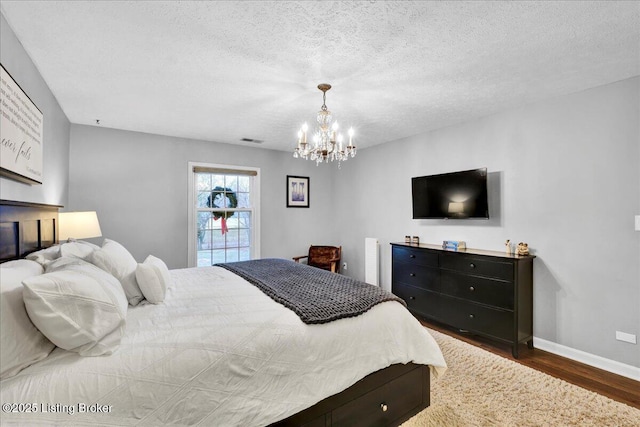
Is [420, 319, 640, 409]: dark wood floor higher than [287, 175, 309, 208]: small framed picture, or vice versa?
[287, 175, 309, 208]: small framed picture

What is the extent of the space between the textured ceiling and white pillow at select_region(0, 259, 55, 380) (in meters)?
1.51

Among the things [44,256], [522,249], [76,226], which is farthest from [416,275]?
[76,226]

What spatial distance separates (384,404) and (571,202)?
255 cm

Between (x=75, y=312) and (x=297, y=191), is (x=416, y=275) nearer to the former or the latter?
(x=297, y=191)

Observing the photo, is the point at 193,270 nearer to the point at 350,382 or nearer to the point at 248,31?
the point at 350,382

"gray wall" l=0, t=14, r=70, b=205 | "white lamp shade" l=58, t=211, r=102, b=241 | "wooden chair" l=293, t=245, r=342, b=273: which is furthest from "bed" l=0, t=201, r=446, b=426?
"wooden chair" l=293, t=245, r=342, b=273

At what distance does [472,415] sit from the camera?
2.01 metres

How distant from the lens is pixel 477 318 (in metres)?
3.15

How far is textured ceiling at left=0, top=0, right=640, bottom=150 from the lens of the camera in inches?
66.1

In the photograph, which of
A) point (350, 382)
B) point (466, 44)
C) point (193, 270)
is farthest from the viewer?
point (193, 270)

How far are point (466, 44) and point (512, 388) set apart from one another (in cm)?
256

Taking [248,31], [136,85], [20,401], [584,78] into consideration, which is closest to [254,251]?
[136,85]

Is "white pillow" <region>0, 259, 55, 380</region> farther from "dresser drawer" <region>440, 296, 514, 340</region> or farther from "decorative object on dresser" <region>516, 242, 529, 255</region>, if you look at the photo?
"decorative object on dresser" <region>516, 242, 529, 255</region>

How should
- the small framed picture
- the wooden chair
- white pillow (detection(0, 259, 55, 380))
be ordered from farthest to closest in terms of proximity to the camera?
the small framed picture
the wooden chair
white pillow (detection(0, 259, 55, 380))
